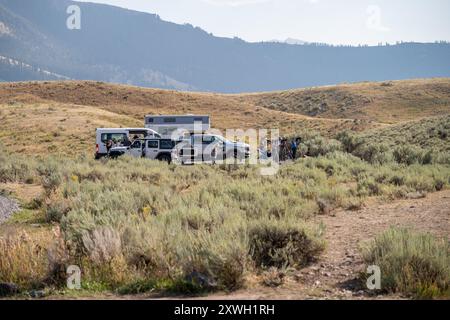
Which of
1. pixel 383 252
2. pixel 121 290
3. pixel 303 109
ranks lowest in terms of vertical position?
pixel 121 290

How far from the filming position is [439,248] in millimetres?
6875

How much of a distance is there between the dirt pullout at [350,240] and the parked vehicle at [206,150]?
685 inches

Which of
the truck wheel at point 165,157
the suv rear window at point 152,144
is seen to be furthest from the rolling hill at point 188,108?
the truck wheel at point 165,157

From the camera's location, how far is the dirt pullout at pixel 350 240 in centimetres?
637

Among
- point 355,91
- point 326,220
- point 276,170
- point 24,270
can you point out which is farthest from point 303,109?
point 24,270

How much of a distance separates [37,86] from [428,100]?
67.5 meters

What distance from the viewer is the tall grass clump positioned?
614cm

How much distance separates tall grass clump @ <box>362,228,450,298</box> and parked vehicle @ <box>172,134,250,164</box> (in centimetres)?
2261

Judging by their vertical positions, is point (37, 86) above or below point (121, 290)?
above

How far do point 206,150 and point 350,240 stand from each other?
22.1 meters

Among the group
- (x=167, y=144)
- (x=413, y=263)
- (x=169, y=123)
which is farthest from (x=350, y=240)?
(x=169, y=123)

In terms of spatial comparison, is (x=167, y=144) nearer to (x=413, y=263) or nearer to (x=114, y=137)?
(x=114, y=137)
